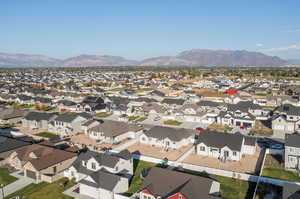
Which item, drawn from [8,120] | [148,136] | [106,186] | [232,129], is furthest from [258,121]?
[8,120]

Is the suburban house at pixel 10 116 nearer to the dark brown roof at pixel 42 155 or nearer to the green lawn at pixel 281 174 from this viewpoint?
the dark brown roof at pixel 42 155

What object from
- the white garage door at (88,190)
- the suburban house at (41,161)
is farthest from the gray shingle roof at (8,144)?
the white garage door at (88,190)

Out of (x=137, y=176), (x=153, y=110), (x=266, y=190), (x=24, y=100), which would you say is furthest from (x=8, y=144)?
(x=24, y=100)

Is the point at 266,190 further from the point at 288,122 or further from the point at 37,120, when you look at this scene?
the point at 37,120

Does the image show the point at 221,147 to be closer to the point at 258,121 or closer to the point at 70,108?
the point at 258,121

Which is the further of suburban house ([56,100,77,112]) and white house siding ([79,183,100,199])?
suburban house ([56,100,77,112])

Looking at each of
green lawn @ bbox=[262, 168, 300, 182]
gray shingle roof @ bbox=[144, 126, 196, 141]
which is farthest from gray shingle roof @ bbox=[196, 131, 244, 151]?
green lawn @ bbox=[262, 168, 300, 182]

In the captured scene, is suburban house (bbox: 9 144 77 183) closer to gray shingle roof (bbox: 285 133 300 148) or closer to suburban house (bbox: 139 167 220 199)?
suburban house (bbox: 139 167 220 199)
